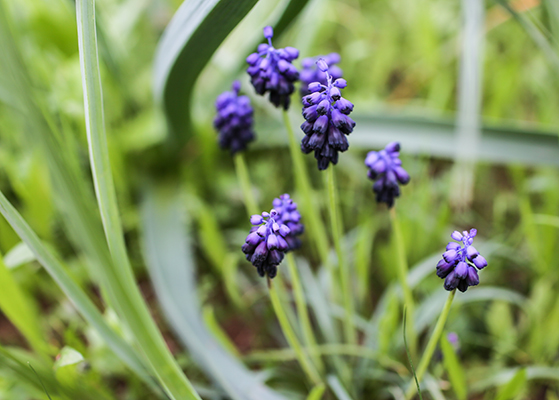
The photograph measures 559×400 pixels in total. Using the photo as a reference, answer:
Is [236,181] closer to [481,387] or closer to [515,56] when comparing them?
[481,387]

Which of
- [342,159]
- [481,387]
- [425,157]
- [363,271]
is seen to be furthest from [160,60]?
[481,387]

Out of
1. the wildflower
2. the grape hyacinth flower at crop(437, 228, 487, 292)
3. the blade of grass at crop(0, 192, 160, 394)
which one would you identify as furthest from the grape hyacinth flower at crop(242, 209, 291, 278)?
the blade of grass at crop(0, 192, 160, 394)

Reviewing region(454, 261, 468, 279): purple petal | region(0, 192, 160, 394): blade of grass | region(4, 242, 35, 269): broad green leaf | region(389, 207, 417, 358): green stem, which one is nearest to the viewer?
region(454, 261, 468, 279): purple petal

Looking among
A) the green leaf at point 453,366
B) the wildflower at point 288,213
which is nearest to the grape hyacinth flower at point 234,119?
the wildflower at point 288,213

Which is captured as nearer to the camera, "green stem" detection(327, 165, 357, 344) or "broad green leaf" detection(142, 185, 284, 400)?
"green stem" detection(327, 165, 357, 344)

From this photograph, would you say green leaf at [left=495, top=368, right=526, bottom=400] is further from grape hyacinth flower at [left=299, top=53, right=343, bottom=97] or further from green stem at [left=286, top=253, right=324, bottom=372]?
grape hyacinth flower at [left=299, top=53, right=343, bottom=97]

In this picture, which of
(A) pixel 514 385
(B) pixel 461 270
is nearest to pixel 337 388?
(A) pixel 514 385
